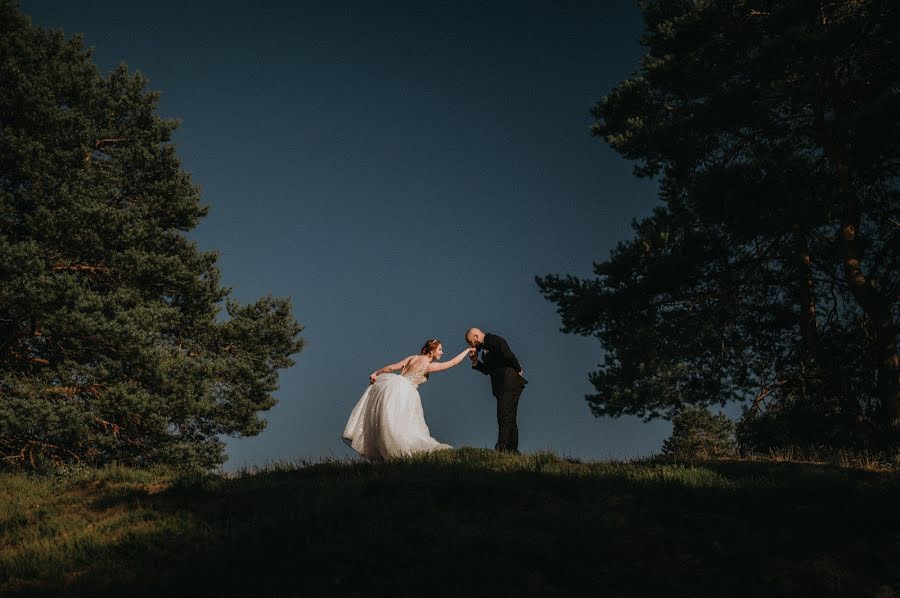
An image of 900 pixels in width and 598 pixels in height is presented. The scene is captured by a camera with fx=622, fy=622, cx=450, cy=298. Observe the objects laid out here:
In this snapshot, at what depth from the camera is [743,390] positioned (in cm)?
1538

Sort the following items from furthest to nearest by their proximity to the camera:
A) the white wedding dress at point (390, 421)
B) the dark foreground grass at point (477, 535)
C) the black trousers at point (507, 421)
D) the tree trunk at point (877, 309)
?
the tree trunk at point (877, 309) → the black trousers at point (507, 421) → the white wedding dress at point (390, 421) → the dark foreground grass at point (477, 535)

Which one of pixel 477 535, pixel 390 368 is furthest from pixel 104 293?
pixel 477 535

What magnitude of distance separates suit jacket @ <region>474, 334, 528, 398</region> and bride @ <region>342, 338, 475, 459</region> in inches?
16.6

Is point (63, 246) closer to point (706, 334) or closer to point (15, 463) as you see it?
point (15, 463)

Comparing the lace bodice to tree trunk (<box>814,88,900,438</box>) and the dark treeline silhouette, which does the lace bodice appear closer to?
the dark treeline silhouette

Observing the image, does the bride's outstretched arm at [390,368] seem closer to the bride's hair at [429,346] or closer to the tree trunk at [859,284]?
the bride's hair at [429,346]

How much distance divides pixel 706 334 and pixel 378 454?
8.53 meters

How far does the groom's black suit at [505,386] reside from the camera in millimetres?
10445

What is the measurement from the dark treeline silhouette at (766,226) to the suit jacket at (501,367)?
512 cm

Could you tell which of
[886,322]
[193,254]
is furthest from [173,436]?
[886,322]

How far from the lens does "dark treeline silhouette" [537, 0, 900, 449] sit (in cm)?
1247

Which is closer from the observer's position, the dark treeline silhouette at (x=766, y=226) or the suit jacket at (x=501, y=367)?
the suit jacket at (x=501, y=367)

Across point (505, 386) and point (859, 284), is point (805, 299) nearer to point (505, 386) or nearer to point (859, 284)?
point (859, 284)

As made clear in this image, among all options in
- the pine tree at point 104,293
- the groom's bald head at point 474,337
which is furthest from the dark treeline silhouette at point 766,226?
the pine tree at point 104,293
